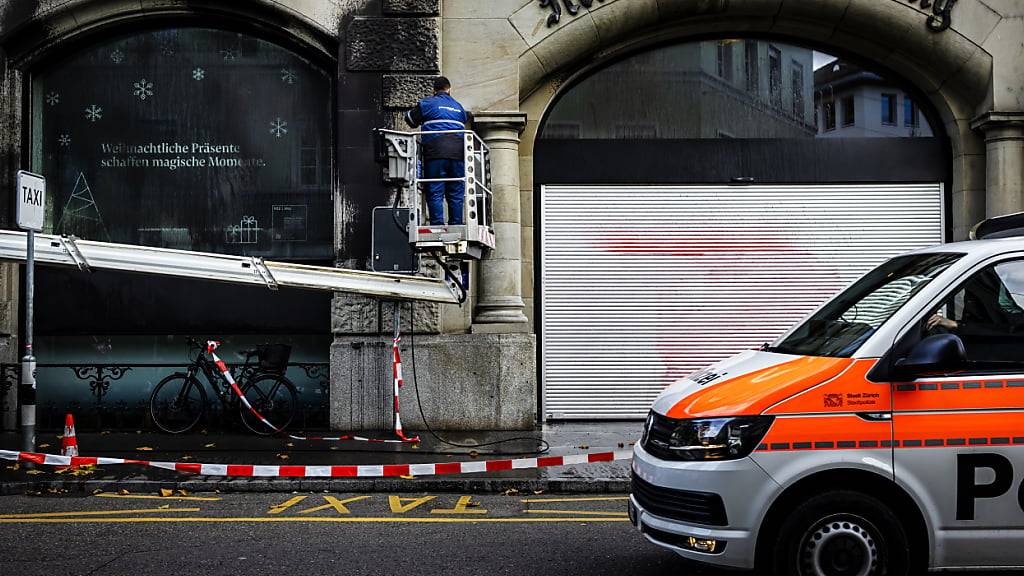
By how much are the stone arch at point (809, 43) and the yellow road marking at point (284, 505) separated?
6.00 m

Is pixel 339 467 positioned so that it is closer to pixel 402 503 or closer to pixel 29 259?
pixel 402 503

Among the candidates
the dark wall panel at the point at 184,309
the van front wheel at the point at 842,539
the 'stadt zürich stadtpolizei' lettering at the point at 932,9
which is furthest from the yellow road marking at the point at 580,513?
the 'stadt zürich stadtpolizei' lettering at the point at 932,9

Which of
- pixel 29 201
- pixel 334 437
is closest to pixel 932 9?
pixel 334 437

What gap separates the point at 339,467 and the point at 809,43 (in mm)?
9428

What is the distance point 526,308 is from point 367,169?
2828 mm

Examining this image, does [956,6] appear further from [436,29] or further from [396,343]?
[396,343]

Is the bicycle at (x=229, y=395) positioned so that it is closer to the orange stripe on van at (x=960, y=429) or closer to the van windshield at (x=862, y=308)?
the van windshield at (x=862, y=308)

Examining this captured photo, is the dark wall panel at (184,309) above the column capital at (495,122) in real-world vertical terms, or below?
below

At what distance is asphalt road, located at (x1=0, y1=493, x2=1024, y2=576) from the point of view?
21.1 ft

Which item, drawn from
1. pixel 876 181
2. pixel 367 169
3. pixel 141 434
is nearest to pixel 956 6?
pixel 876 181

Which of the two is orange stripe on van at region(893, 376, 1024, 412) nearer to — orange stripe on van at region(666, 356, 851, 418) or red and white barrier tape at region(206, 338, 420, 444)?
orange stripe on van at region(666, 356, 851, 418)

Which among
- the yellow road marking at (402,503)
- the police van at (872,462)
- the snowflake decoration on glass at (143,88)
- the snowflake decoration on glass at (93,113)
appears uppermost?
the snowflake decoration on glass at (143,88)

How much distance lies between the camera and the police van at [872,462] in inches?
203

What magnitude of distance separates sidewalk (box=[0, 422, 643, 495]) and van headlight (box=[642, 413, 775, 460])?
13.3 ft
